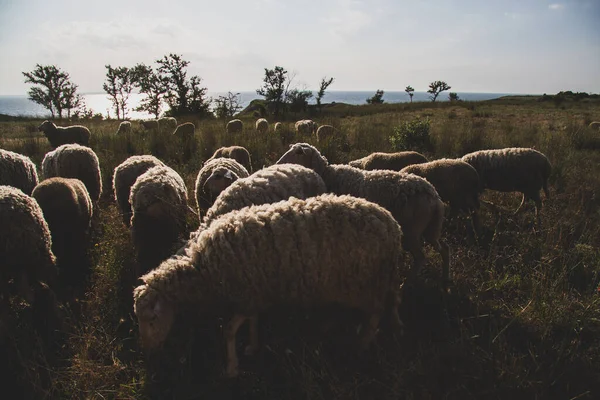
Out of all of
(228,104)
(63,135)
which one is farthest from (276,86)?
(63,135)

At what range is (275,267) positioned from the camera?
283 centimetres

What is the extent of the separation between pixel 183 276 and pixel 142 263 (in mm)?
1513

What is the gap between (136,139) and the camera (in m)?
11.2

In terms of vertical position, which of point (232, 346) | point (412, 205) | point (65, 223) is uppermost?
point (412, 205)

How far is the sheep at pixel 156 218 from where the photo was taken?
4211mm

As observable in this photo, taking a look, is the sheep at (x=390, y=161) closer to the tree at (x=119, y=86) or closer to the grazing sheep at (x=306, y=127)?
the grazing sheep at (x=306, y=127)

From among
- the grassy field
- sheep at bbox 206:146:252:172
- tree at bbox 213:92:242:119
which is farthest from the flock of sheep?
tree at bbox 213:92:242:119

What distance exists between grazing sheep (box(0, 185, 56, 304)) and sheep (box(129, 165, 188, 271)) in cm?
95

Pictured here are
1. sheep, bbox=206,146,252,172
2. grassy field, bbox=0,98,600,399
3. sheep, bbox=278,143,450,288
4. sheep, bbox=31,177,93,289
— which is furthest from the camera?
sheep, bbox=206,146,252,172

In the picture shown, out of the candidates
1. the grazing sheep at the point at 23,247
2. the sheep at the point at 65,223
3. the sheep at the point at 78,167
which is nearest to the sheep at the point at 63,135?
the sheep at the point at 78,167

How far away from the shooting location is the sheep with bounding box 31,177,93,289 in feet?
15.2

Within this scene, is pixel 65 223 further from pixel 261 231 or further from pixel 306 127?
pixel 306 127

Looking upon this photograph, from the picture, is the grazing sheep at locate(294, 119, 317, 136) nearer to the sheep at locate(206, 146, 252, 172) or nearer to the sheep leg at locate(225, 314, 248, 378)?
the sheep at locate(206, 146, 252, 172)

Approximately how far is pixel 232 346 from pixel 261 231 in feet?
3.41
